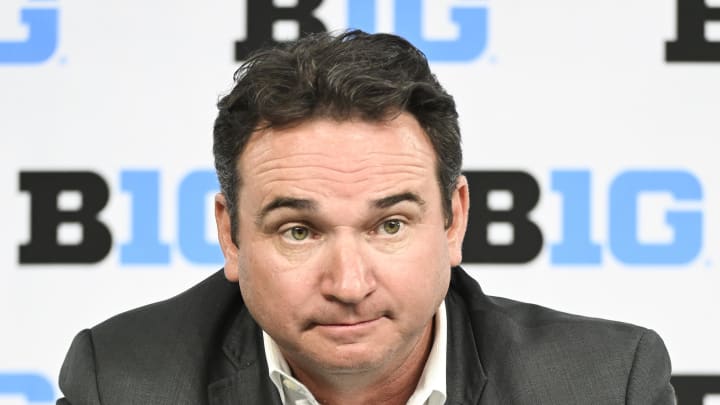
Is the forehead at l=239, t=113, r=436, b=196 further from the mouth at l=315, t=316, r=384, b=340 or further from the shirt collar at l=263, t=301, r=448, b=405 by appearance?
the shirt collar at l=263, t=301, r=448, b=405

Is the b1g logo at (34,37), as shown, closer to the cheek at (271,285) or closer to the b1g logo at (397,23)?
the b1g logo at (397,23)

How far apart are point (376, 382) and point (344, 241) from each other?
1.40 ft

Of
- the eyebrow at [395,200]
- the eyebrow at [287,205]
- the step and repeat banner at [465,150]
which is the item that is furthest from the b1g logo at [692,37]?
the eyebrow at [287,205]

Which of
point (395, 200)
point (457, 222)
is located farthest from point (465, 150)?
point (395, 200)

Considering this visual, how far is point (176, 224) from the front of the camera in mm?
3176

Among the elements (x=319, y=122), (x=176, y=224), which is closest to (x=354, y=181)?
(x=319, y=122)

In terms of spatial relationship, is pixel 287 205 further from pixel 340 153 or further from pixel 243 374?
pixel 243 374

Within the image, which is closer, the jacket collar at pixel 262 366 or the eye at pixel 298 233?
the eye at pixel 298 233

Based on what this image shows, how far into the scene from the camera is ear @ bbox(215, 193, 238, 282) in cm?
210

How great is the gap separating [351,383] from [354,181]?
0.45 m

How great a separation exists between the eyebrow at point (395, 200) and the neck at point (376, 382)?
1.05 feet

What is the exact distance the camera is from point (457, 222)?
2.12 m

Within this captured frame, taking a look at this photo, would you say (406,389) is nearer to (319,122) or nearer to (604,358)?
(604,358)

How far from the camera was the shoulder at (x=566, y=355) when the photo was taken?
2.10m
